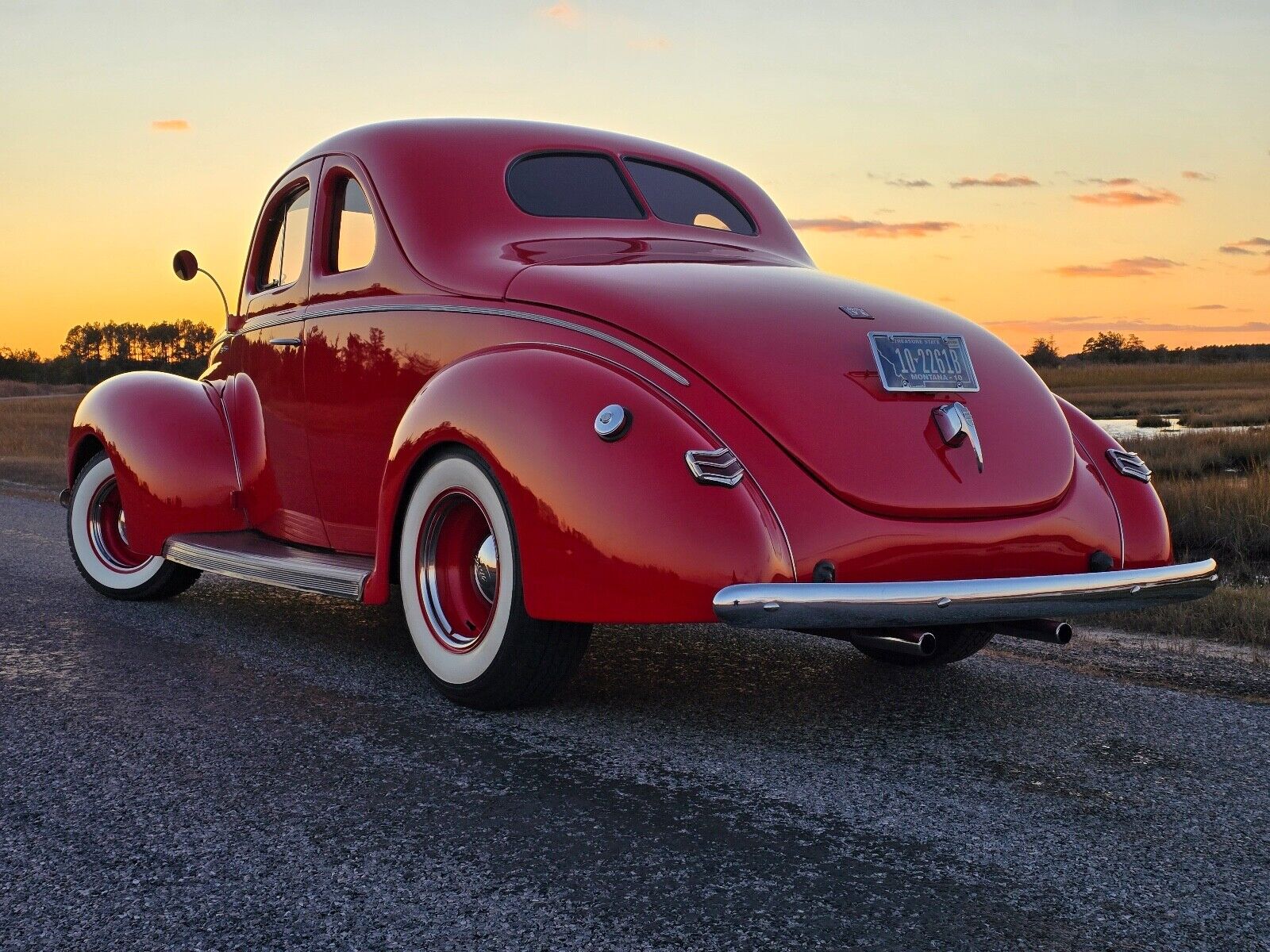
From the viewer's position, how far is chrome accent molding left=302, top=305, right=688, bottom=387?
3.55 m

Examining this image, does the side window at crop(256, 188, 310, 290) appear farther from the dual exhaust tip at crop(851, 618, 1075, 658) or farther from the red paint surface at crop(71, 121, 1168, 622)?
the dual exhaust tip at crop(851, 618, 1075, 658)

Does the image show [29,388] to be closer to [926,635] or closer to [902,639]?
[902,639]

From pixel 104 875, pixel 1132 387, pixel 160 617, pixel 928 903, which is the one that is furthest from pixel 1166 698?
pixel 1132 387

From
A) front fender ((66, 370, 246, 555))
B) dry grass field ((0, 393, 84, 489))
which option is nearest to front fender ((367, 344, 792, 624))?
front fender ((66, 370, 246, 555))

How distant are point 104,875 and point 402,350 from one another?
221 centimetres

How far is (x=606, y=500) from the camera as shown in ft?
11.2

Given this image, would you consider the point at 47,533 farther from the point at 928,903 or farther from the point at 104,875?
the point at 928,903

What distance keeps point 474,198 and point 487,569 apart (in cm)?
148

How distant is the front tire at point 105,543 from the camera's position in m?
6.01

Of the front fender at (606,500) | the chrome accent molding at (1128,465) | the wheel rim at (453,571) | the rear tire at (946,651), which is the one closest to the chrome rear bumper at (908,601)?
the front fender at (606,500)

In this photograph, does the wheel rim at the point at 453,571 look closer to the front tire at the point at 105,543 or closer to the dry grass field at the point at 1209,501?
the front tire at the point at 105,543

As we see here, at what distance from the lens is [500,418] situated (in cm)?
369

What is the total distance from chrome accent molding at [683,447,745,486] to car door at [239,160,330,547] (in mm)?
2085

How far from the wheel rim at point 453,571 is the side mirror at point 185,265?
110 inches
